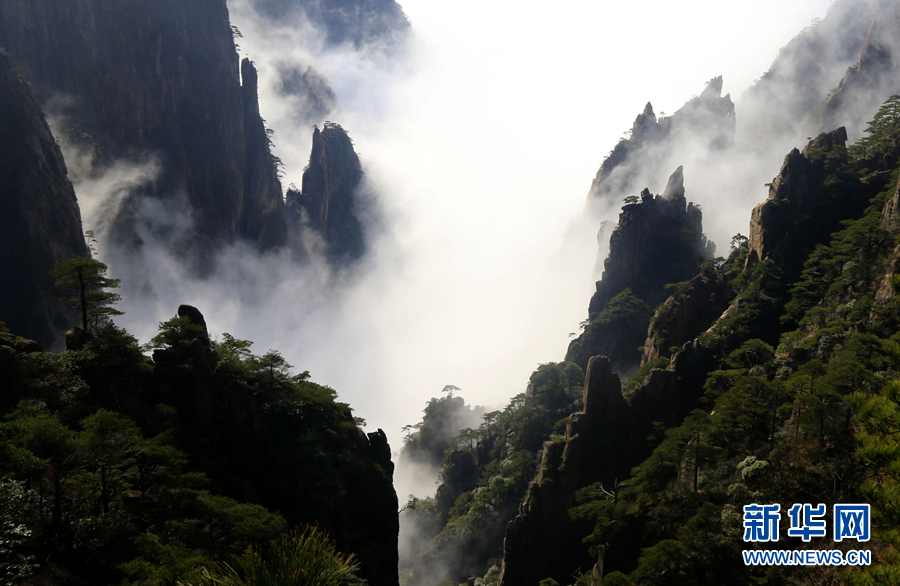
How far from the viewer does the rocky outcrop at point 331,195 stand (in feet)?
433

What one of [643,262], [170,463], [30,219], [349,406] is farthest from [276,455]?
[643,262]

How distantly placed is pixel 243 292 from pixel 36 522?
99981mm

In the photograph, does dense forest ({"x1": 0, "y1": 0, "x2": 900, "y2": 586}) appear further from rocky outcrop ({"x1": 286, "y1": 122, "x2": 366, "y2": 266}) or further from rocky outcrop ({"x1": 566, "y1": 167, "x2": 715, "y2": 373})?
rocky outcrop ({"x1": 286, "y1": 122, "x2": 366, "y2": 266})

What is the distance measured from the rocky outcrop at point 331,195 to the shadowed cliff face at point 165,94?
2296cm

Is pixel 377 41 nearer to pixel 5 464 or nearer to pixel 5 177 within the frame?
pixel 5 177

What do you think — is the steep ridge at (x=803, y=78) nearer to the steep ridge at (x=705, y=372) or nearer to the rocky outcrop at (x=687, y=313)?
the steep ridge at (x=705, y=372)

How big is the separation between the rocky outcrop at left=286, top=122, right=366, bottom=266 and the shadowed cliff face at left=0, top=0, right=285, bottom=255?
23.0m

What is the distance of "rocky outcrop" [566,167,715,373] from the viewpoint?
71.4m

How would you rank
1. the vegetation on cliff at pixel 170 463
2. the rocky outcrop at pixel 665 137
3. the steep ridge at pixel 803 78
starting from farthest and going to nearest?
the steep ridge at pixel 803 78
the rocky outcrop at pixel 665 137
the vegetation on cliff at pixel 170 463

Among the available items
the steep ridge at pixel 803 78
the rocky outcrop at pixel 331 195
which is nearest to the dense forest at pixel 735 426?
the steep ridge at pixel 803 78

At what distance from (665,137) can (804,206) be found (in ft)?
227

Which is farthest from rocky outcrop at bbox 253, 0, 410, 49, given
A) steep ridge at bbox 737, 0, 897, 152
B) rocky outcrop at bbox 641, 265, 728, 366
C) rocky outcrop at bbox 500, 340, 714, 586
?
rocky outcrop at bbox 500, 340, 714, 586

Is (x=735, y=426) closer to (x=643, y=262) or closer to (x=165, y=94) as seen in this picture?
(x=643, y=262)

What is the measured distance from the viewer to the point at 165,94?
86000mm
